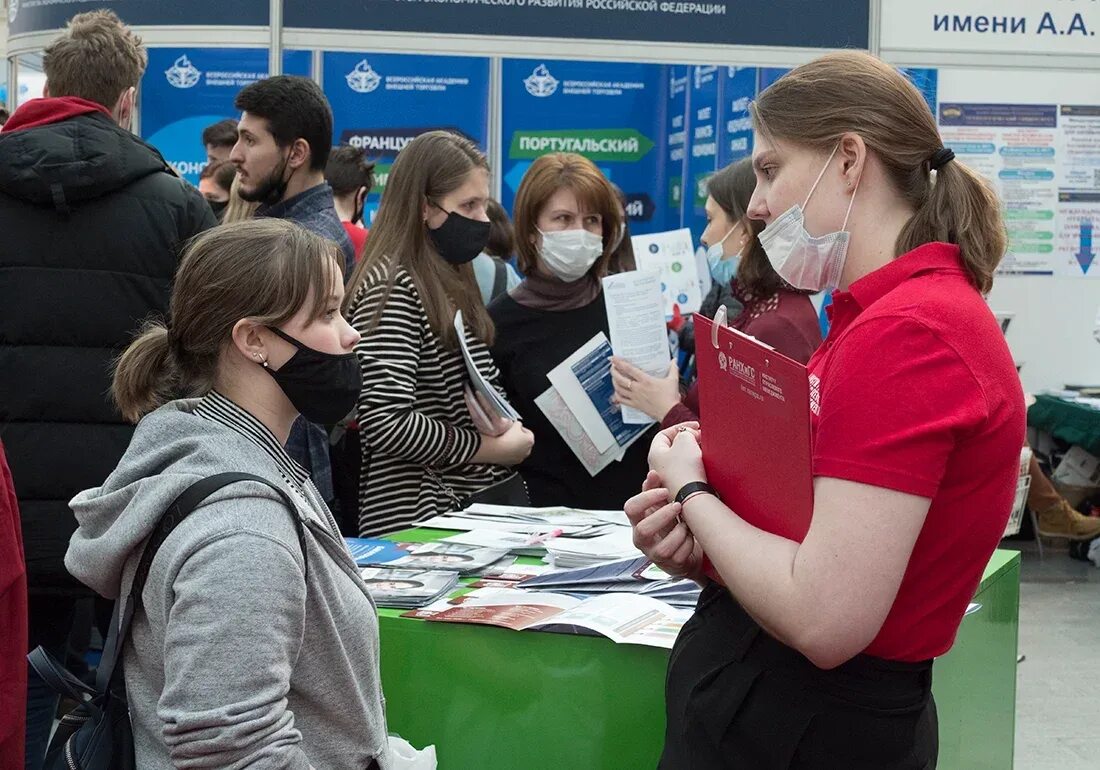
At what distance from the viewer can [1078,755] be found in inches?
170

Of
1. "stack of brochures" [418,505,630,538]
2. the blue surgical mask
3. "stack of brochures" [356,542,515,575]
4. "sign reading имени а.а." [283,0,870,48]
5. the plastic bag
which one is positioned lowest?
the plastic bag

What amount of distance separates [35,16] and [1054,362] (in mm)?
5699

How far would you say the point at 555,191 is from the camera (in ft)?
12.2

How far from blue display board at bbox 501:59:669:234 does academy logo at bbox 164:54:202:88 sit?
4.94 feet

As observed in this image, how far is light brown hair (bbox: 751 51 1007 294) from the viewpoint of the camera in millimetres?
1592

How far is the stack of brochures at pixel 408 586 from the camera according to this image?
2.41 meters

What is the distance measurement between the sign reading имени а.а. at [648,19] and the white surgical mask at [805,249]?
471 cm

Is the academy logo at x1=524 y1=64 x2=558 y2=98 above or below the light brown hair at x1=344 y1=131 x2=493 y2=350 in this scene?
above

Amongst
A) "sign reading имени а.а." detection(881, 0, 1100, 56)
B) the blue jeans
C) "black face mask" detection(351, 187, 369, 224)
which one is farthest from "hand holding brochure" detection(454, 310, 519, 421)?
"sign reading имени а.а." detection(881, 0, 1100, 56)

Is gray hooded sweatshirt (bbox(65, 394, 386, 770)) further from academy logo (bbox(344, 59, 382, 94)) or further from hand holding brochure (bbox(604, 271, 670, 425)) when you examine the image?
academy logo (bbox(344, 59, 382, 94))

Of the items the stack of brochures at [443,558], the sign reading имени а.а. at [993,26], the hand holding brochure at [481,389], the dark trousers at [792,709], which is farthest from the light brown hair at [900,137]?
the sign reading имени а.а. at [993,26]

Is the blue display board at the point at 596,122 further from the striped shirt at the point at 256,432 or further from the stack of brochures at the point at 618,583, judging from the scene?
the striped shirt at the point at 256,432

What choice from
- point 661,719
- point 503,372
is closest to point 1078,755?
point 503,372

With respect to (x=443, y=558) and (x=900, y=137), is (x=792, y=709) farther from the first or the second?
(x=443, y=558)
